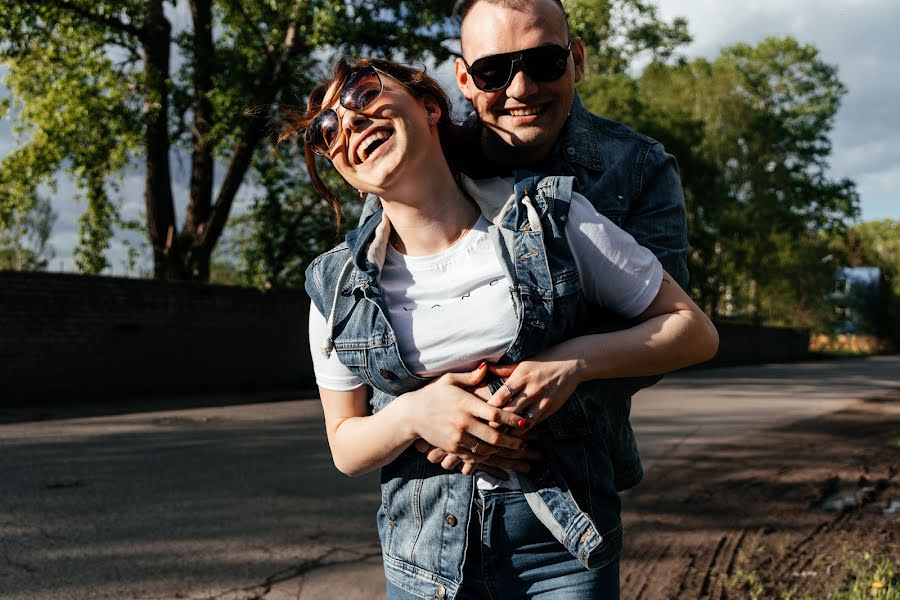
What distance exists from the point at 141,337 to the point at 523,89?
40.5 ft

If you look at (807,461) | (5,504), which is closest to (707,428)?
(807,461)

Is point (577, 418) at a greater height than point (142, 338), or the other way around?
point (577, 418)

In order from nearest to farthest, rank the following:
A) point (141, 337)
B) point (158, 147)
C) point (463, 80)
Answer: point (463, 80) < point (141, 337) < point (158, 147)

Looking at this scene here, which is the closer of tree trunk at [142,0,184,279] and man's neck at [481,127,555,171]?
man's neck at [481,127,555,171]

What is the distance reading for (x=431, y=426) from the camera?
5.67 ft

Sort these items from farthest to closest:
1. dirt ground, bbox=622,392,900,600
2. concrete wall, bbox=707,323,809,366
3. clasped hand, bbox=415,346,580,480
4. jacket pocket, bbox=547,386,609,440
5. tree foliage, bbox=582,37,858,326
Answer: tree foliage, bbox=582,37,858,326 → concrete wall, bbox=707,323,809,366 → dirt ground, bbox=622,392,900,600 → jacket pocket, bbox=547,386,609,440 → clasped hand, bbox=415,346,580,480

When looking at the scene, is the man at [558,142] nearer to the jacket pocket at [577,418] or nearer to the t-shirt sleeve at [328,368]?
the jacket pocket at [577,418]

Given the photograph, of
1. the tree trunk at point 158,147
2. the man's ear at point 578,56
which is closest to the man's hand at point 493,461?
the man's ear at point 578,56

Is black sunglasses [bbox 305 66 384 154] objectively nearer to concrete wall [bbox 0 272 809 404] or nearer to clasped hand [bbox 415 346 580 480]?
clasped hand [bbox 415 346 580 480]

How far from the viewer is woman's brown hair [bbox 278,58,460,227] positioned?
6.19ft

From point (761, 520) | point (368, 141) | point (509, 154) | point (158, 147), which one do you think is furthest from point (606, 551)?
point (158, 147)

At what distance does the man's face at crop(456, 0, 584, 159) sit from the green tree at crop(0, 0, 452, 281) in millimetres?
11603

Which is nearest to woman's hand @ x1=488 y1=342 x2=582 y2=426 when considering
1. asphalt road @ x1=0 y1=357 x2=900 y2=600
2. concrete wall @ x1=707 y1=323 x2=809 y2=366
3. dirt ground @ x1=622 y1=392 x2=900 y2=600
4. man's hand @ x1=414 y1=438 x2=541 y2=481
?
man's hand @ x1=414 y1=438 x2=541 y2=481

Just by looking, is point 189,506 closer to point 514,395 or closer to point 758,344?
point 514,395
